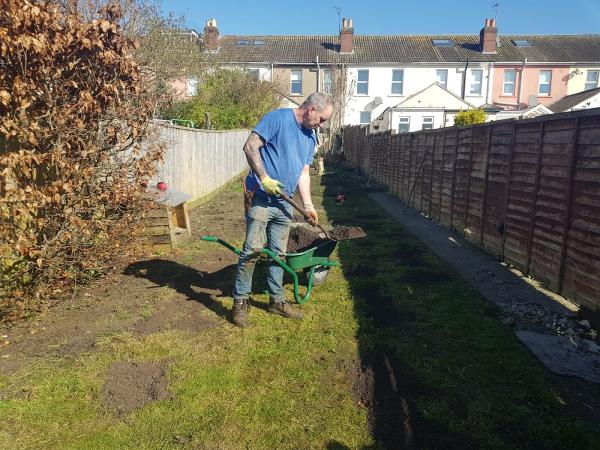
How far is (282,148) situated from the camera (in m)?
4.16

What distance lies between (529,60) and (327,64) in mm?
15894

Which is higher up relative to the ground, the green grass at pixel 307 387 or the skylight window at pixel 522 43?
the skylight window at pixel 522 43

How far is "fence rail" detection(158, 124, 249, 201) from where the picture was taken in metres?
9.40

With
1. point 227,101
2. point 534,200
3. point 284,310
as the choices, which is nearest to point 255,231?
point 284,310

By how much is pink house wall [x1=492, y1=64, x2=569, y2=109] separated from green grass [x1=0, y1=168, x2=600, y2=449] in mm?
35231

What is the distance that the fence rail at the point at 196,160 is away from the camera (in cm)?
940

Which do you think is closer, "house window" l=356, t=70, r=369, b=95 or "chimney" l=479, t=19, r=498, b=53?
"chimney" l=479, t=19, r=498, b=53

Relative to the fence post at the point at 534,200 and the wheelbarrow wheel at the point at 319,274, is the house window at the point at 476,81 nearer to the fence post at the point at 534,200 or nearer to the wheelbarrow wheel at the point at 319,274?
the fence post at the point at 534,200

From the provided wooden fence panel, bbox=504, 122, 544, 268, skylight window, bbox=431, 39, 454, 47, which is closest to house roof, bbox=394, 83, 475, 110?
skylight window, bbox=431, 39, 454, 47

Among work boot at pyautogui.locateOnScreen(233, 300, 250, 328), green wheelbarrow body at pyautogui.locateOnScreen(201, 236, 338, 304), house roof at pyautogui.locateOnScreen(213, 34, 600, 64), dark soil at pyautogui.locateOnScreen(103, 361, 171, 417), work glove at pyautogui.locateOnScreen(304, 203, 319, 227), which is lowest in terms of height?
dark soil at pyautogui.locateOnScreen(103, 361, 171, 417)

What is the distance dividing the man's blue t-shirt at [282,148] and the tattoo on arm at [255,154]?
0.05 m

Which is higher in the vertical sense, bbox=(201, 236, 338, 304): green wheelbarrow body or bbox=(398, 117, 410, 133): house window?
bbox=(398, 117, 410, 133): house window

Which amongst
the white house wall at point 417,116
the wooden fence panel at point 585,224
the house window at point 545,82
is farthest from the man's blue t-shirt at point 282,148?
the house window at point 545,82

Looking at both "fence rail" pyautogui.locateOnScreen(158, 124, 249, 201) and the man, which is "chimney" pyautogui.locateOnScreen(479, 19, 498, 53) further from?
the man
